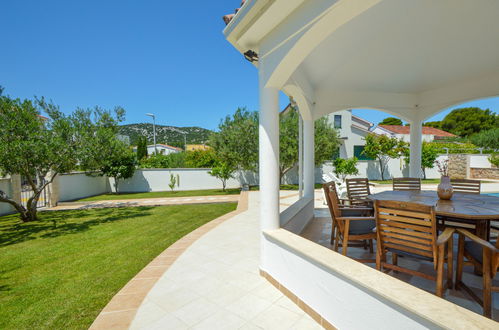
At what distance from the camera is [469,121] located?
124ft

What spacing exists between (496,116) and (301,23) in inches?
1976

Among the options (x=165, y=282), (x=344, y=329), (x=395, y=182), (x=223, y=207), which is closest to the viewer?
(x=344, y=329)

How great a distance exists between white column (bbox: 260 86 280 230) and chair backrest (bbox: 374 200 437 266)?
122 centimetres

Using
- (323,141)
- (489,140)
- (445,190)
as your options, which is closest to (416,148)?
(445,190)

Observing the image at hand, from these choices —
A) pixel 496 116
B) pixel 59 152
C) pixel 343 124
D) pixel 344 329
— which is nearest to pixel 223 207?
pixel 59 152

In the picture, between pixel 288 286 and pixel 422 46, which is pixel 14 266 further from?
pixel 422 46

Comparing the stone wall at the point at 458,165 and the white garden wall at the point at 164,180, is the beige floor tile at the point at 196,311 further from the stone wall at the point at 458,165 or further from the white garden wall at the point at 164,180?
the stone wall at the point at 458,165

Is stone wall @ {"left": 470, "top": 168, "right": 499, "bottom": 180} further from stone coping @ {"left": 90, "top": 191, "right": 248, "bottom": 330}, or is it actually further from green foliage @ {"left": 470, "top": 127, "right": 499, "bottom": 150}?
stone coping @ {"left": 90, "top": 191, "right": 248, "bottom": 330}

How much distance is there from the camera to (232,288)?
295 cm

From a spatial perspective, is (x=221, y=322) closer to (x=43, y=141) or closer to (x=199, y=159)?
(x=43, y=141)

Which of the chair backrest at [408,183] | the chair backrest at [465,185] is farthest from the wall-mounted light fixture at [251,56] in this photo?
the chair backrest at [465,185]

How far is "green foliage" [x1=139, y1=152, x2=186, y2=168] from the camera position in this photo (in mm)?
19019

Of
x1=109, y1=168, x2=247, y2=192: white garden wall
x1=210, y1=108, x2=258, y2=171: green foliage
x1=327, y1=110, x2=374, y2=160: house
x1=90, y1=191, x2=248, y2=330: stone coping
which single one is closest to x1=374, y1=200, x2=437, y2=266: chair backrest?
x1=90, y1=191, x2=248, y2=330: stone coping

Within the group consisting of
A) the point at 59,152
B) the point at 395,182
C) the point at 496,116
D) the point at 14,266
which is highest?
the point at 496,116
